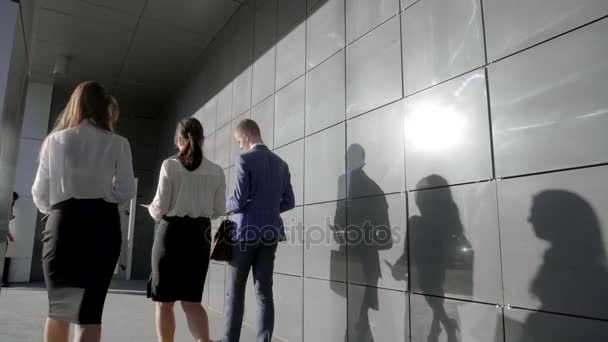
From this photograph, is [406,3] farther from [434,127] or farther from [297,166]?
[297,166]

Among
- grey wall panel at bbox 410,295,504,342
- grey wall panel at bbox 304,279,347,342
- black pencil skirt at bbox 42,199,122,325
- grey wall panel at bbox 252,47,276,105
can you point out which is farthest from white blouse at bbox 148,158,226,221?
grey wall panel at bbox 252,47,276,105

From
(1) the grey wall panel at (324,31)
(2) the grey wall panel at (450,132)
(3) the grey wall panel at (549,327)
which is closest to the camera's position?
(3) the grey wall panel at (549,327)

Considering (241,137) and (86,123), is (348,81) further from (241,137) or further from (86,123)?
(86,123)

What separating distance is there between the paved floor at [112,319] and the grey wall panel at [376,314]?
1.03m

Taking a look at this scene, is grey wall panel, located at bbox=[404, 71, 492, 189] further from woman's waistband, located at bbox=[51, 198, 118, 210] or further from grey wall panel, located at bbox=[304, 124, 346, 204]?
woman's waistband, located at bbox=[51, 198, 118, 210]

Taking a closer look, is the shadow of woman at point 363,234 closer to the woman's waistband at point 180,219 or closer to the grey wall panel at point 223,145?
the woman's waistband at point 180,219

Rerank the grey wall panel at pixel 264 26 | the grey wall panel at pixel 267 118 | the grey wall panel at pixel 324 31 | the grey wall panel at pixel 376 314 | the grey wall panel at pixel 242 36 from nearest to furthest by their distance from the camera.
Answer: the grey wall panel at pixel 376 314 < the grey wall panel at pixel 324 31 < the grey wall panel at pixel 267 118 < the grey wall panel at pixel 264 26 < the grey wall panel at pixel 242 36

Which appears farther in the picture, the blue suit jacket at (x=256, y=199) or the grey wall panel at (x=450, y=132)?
the blue suit jacket at (x=256, y=199)

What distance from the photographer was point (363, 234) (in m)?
2.49

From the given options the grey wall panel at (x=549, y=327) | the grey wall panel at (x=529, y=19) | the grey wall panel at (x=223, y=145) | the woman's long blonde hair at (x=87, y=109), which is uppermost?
the grey wall panel at (x=223, y=145)

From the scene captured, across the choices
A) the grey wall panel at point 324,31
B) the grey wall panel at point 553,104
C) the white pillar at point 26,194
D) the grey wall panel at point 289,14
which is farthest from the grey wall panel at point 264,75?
the white pillar at point 26,194

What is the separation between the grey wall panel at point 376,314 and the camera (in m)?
2.15

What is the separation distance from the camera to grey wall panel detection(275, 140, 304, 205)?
3.21 meters

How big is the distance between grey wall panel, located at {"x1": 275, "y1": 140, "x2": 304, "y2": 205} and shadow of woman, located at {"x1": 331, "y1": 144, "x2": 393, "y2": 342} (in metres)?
0.58
